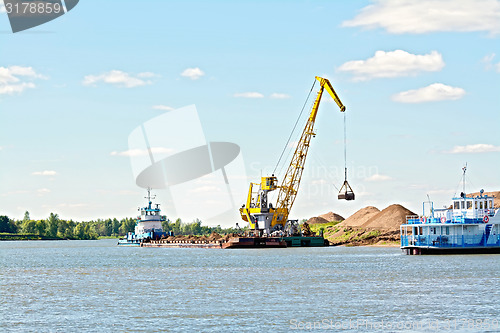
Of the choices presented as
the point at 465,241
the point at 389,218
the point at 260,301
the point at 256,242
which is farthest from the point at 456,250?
the point at 389,218

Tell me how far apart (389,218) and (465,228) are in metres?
94.4

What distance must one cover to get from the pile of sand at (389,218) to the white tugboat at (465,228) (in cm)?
8201

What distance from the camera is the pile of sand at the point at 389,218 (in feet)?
598

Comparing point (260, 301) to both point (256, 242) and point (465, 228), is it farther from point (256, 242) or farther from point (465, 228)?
point (256, 242)

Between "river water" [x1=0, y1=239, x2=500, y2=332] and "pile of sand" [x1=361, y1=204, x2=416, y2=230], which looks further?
"pile of sand" [x1=361, y1=204, x2=416, y2=230]

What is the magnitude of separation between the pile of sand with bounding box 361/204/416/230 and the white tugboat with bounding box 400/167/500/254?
82.0m

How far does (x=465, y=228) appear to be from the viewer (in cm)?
9281

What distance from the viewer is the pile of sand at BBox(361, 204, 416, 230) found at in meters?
182

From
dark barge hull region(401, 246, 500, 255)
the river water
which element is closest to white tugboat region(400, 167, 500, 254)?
dark barge hull region(401, 246, 500, 255)

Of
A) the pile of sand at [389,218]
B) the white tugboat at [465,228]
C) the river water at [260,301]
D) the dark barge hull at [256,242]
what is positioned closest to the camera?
the river water at [260,301]

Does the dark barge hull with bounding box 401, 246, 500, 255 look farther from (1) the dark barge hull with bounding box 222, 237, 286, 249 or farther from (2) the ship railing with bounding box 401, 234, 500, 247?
(1) the dark barge hull with bounding box 222, 237, 286, 249

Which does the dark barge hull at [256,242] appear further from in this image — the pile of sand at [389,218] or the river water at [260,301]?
the river water at [260,301]

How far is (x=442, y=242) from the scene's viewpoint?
9288 cm

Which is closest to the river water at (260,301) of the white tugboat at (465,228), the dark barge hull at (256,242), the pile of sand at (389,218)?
the white tugboat at (465,228)
